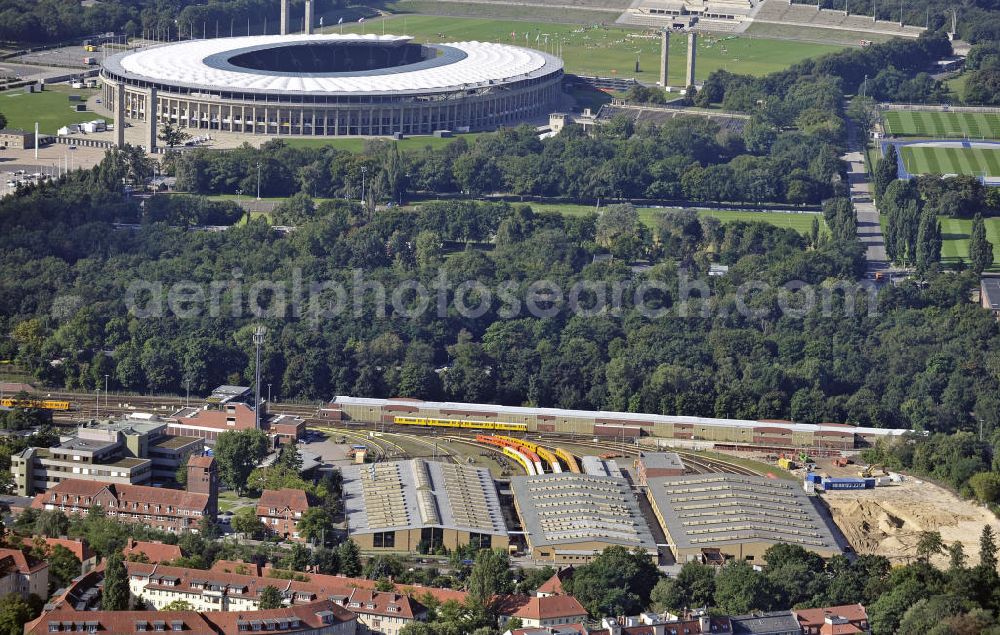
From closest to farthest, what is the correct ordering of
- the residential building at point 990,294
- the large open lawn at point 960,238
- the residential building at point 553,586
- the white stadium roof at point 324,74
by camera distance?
the residential building at point 553,586, the residential building at point 990,294, the large open lawn at point 960,238, the white stadium roof at point 324,74

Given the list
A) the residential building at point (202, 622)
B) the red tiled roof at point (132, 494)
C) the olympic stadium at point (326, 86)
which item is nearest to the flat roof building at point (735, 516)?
the residential building at point (202, 622)

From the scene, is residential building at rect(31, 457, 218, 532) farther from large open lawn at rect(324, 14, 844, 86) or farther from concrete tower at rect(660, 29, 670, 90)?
large open lawn at rect(324, 14, 844, 86)

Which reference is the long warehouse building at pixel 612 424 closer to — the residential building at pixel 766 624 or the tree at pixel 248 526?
the tree at pixel 248 526

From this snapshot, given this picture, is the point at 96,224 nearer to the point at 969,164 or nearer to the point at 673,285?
the point at 673,285

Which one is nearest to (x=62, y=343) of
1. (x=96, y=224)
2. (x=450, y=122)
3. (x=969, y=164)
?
(x=96, y=224)

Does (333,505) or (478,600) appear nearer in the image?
(478,600)
